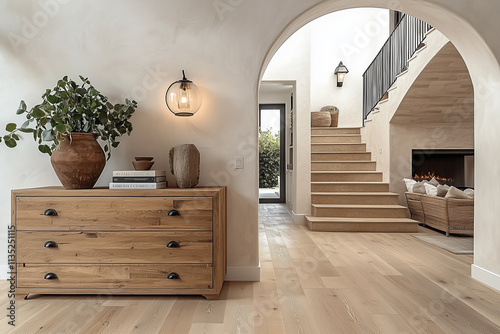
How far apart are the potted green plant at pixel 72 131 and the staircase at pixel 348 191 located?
11.7 feet

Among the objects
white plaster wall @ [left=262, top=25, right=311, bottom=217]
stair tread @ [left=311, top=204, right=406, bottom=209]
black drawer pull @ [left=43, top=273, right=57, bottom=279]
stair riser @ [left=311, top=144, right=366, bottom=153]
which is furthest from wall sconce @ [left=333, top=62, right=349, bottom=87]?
black drawer pull @ [left=43, top=273, right=57, bottom=279]

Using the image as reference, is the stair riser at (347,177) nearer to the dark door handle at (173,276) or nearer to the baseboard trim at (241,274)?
the baseboard trim at (241,274)

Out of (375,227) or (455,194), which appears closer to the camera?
(455,194)

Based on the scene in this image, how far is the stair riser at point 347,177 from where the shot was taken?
6.55 m

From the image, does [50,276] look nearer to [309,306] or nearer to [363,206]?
[309,306]

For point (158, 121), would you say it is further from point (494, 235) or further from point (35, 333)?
point (494, 235)

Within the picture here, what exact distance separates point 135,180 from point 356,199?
4.27 m

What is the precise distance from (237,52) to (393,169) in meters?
4.30

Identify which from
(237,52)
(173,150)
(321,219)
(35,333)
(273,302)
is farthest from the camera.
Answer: (321,219)

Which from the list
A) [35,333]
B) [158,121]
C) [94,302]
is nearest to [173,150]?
[158,121]

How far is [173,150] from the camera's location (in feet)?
9.17

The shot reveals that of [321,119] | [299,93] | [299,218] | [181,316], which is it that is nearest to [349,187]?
[299,218]

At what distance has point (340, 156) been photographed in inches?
279

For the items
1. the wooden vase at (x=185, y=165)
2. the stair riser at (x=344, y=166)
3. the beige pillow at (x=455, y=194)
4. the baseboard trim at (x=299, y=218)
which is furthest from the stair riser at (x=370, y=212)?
the wooden vase at (x=185, y=165)
